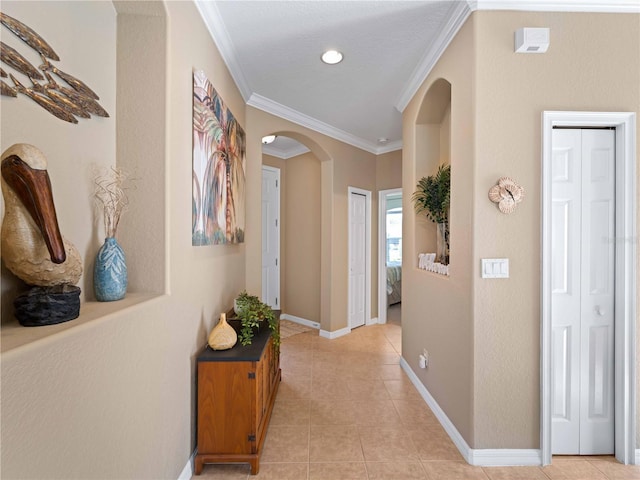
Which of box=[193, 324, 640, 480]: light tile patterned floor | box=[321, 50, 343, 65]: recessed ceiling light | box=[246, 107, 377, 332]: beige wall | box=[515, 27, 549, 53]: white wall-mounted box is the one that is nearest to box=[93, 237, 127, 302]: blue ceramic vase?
box=[193, 324, 640, 480]: light tile patterned floor

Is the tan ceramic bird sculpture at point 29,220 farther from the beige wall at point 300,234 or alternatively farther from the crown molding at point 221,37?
the beige wall at point 300,234

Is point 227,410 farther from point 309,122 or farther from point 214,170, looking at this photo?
point 309,122

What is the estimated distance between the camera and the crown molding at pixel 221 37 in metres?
1.83

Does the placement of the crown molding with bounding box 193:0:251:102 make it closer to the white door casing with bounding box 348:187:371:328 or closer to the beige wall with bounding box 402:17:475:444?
the beige wall with bounding box 402:17:475:444

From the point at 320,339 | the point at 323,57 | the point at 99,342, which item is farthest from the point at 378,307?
the point at 99,342

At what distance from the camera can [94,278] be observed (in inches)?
49.8

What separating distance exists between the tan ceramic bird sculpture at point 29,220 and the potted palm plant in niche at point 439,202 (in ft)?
7.77

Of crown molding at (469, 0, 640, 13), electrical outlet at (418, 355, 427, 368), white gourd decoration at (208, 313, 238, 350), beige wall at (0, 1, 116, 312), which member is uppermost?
crown molding at (469, 0, 640, 13)

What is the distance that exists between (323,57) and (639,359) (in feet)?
9.74

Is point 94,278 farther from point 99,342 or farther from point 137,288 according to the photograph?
point 99,342

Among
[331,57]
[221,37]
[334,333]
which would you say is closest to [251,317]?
[221,37]

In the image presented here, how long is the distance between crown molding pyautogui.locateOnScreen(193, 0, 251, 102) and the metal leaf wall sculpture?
3.23 ft

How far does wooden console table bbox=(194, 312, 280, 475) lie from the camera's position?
5.58 ft

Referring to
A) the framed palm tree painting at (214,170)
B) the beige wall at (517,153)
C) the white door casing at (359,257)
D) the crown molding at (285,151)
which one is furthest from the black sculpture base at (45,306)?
the crown molding at (285,151)
